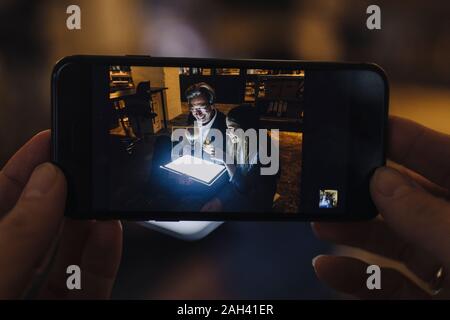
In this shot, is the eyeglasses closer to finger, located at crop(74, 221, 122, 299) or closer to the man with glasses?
the man with glasses

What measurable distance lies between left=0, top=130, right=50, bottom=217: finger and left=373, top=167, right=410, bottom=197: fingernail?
1.41 feet

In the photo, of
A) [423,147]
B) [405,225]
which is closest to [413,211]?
[405,225]

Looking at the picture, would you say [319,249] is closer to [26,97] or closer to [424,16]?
[424,16]

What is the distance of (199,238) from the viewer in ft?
2.06

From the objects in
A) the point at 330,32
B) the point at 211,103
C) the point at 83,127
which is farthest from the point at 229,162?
the point at 330,32

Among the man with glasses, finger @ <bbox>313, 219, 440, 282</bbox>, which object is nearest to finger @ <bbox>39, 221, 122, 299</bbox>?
the man with glasses

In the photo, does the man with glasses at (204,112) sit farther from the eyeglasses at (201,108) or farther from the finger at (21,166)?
the finger at (21,166)

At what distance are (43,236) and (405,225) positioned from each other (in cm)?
40

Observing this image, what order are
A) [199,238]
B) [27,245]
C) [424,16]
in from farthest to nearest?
[424,16], [199,238], [27,245]

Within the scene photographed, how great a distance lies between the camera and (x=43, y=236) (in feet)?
1.24

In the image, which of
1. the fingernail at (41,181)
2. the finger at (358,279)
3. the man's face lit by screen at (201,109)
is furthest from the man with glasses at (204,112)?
the finger at (358,279)

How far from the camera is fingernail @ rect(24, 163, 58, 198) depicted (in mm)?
378

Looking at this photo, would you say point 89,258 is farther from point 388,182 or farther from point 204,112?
point 388,182
